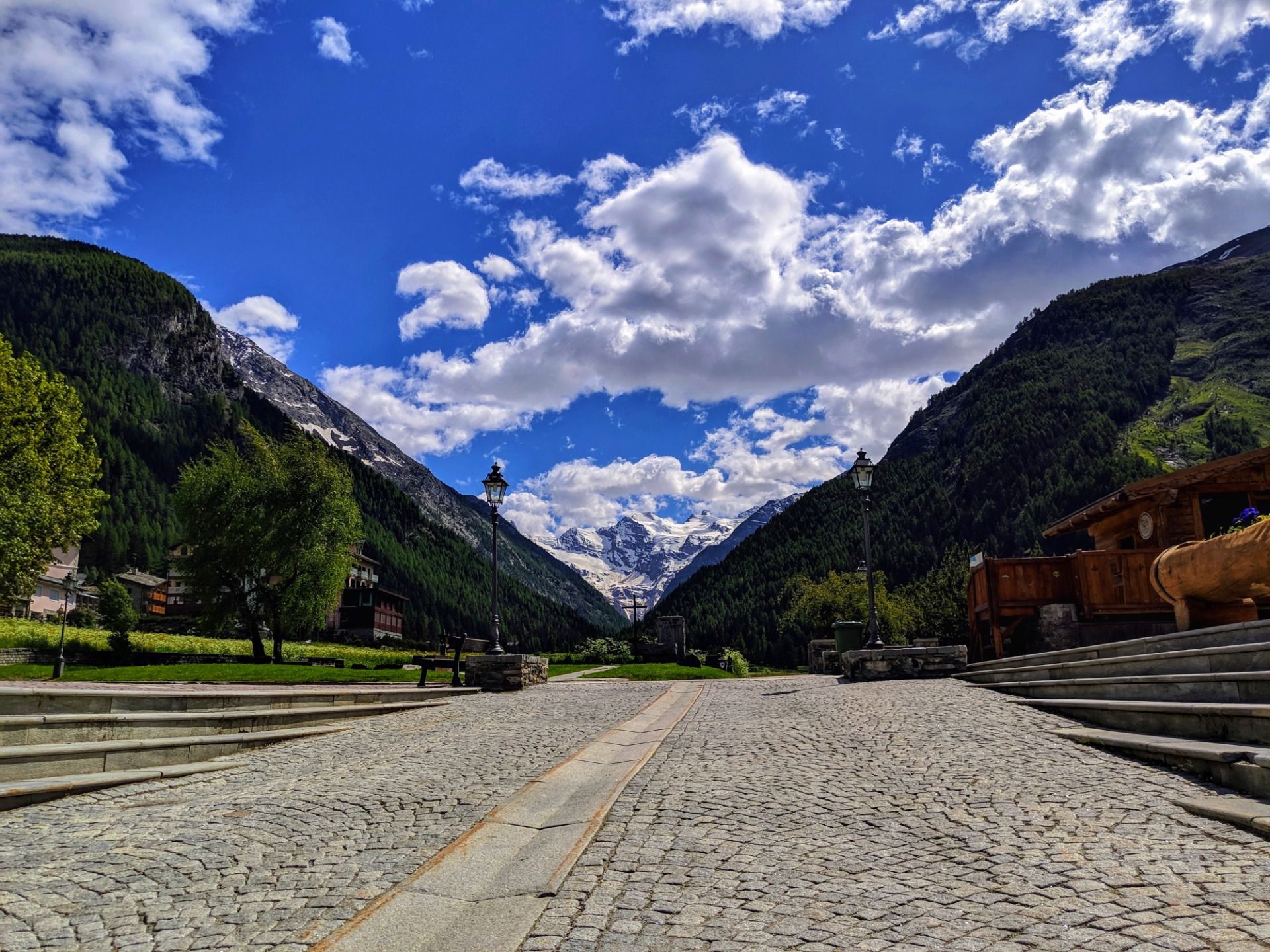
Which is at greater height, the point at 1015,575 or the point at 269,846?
the point at 1015,575

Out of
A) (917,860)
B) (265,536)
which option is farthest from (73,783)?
(265,536)

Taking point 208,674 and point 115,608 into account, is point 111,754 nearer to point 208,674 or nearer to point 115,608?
point 208,674

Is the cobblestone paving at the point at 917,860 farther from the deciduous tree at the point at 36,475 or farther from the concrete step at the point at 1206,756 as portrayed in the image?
the deciduous tree at the point at 36,475

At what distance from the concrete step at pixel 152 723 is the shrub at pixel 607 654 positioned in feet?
96.4

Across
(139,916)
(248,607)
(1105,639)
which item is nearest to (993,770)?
(139,916)

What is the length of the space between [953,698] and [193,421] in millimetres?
146061

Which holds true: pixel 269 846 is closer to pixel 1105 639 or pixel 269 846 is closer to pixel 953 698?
pixel 953 698

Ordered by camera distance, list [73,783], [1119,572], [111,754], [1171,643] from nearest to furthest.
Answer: [73,783], [111,754], [1171,643], [1119,572]

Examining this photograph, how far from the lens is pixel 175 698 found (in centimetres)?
948

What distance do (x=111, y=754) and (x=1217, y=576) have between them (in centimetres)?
1192

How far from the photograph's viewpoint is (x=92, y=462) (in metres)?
26.7

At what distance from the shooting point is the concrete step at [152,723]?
263 inches

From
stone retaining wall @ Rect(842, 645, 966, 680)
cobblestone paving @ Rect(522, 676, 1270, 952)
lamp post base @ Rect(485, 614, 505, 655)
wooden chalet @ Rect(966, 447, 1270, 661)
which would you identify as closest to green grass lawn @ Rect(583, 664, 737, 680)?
lamp post base @ Rect(485, 614, 505, 655)

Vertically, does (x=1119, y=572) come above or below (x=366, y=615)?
above
